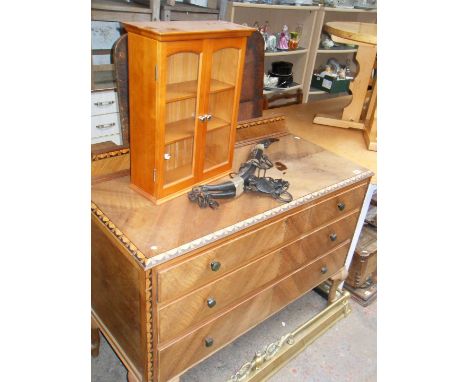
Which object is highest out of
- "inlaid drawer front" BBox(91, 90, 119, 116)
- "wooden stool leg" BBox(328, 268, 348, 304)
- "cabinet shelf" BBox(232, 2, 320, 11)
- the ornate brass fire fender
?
"cabinet shelf" BBox(232, 2, 320, 11)

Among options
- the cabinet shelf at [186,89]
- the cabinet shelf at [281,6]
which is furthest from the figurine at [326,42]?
the cabinet shelf at [186,89]

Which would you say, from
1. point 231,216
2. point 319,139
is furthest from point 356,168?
point 231,216

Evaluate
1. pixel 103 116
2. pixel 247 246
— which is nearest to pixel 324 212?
pixel 247 246

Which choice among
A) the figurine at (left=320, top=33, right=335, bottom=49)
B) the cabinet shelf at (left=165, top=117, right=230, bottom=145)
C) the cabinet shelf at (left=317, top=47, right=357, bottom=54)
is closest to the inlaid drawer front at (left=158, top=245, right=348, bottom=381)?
the cabinet shelf at (left=165, top=117, right=230, bottom=145)

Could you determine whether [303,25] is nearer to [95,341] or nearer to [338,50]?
[338,50]

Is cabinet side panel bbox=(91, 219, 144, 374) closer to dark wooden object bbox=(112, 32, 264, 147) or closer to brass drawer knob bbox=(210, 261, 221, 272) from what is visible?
brass drawer knob bbox=(210, 261, 221, 272)

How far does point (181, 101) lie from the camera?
158 centimetres

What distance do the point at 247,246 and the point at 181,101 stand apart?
64cm

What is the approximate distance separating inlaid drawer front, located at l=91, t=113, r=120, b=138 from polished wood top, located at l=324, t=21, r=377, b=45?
1305mm

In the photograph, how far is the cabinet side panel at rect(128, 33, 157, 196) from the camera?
4.31ft

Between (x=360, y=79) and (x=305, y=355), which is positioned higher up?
(x=360, y=79)

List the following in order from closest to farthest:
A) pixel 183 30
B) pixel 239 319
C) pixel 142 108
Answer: pixel 183 30 < pixel 142 108 < pixel 239 319

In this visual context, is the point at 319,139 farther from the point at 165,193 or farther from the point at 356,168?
the point at 165,193

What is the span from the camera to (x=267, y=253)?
1.72 metres
